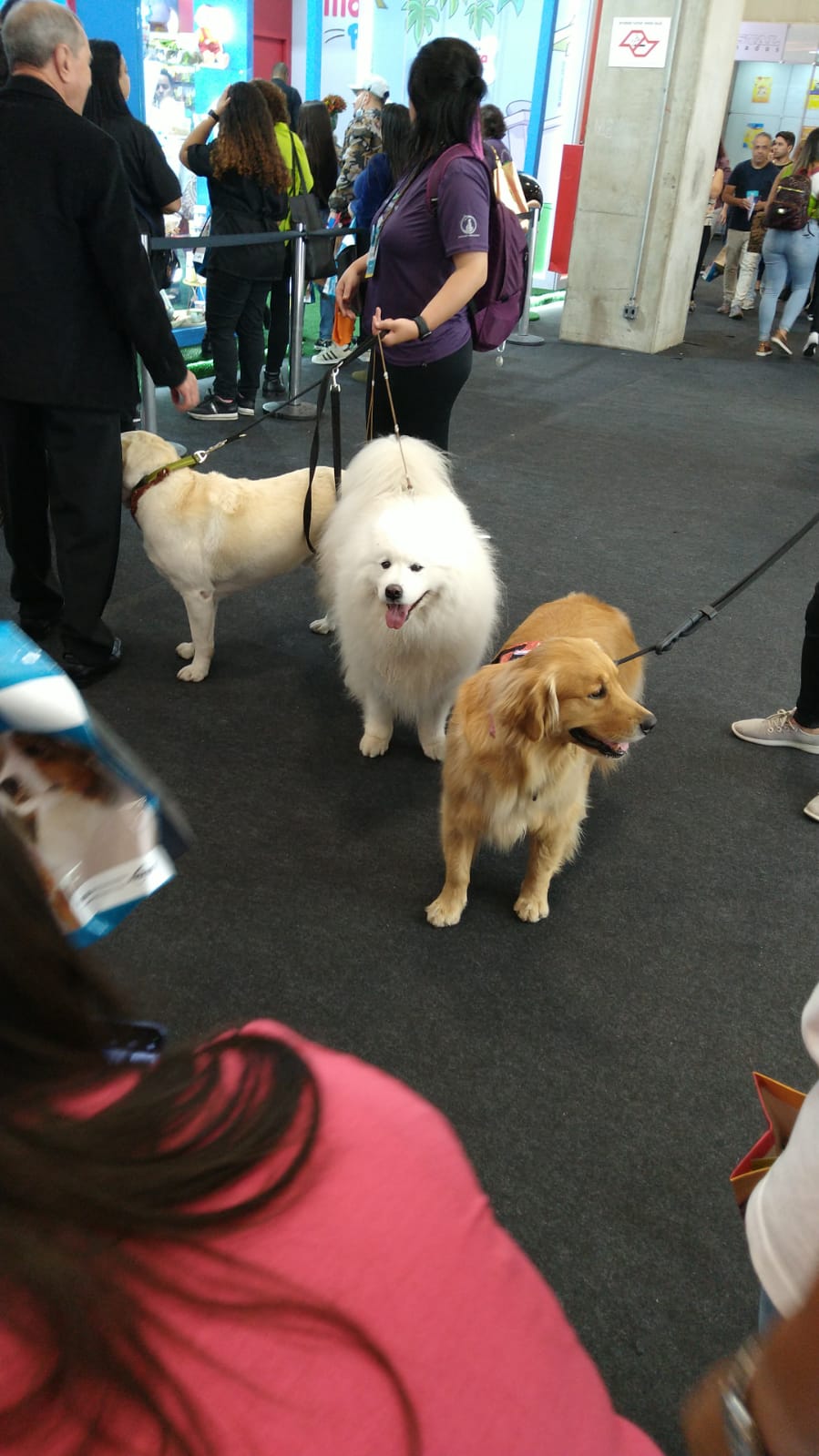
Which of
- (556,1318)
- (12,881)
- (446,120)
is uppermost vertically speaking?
(446,120)

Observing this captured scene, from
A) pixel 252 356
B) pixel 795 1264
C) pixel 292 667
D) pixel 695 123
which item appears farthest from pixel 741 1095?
pixel 695 123

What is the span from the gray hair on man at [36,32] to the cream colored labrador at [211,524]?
0.89m

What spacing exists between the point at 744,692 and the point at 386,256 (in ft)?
5.50

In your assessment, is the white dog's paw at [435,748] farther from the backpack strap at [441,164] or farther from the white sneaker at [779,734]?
the backpack strap at [441,164]

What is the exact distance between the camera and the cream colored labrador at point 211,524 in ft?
8.71

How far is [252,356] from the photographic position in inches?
213

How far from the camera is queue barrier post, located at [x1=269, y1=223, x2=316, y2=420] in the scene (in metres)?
5.26

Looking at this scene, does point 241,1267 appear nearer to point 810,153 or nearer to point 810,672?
point 810,672

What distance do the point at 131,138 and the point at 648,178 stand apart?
4.55 metres

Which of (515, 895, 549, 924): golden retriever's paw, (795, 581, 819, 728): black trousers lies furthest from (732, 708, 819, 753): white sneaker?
(515, 895, 549, 924): golden retriever's paw

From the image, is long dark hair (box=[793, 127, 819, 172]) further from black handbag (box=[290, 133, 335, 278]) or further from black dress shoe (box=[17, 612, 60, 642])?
black dress shoe (box=[17, 612, 60, 642])

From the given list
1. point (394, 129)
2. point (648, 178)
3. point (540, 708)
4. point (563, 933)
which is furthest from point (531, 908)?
point (648, 178)

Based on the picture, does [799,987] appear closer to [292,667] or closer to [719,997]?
[719,997]

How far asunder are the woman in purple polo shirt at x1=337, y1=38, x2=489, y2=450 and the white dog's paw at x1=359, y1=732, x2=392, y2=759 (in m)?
0.88
